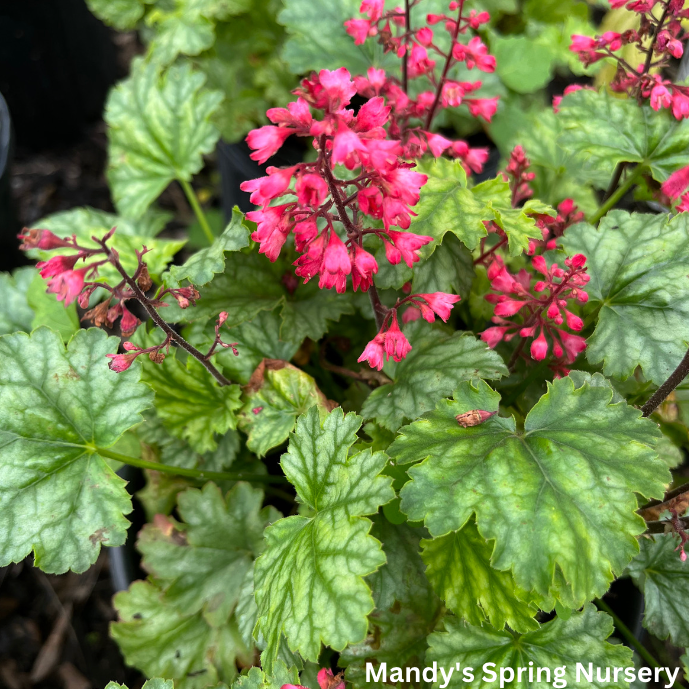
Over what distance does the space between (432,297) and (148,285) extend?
2.28ft

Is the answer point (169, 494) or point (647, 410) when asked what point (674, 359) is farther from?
point (169, 494)

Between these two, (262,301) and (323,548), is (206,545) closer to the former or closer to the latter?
(323,548)

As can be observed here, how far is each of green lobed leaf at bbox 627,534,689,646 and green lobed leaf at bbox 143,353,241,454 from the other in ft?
3.97

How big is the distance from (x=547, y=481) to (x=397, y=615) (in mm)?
608

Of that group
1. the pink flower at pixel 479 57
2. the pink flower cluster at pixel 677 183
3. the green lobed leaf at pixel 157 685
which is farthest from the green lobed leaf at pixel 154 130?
the green lobed leaf at pixel 157 685

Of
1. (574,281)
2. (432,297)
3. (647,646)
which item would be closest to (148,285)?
(432,297)

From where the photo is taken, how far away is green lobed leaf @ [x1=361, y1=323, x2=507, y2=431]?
1.53 metres

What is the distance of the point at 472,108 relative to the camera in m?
1.87

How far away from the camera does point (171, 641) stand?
1852mm

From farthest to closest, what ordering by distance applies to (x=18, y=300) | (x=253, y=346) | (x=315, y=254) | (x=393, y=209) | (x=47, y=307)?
1. (x=18, y=300)
2. (x=47, y=307)
3. (x=253, y=346)
4. (x=315, y=254)
5. (x=393, y=209)

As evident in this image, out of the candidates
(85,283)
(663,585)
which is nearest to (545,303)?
(663,585)

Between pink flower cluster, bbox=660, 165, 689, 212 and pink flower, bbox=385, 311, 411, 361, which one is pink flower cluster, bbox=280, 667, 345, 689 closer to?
pink flower, bbox=385, 311, 411, 361

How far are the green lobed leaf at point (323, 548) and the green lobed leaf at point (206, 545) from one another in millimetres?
396

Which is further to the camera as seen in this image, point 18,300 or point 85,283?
point 18,300
